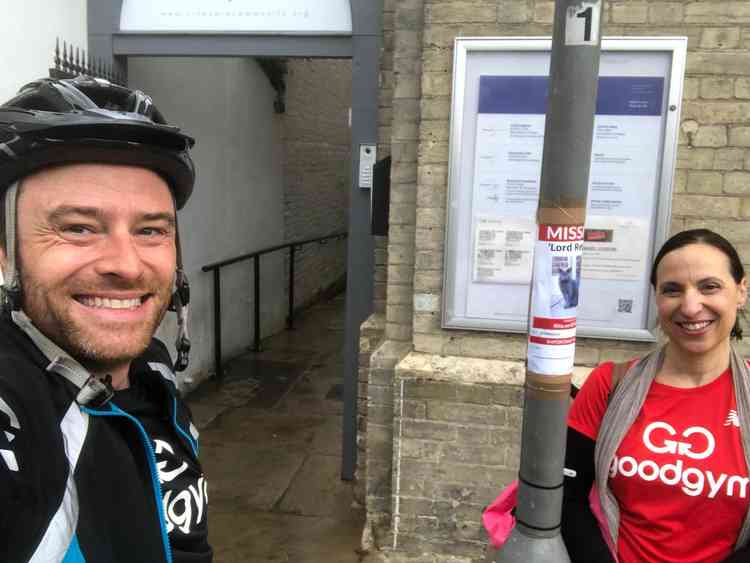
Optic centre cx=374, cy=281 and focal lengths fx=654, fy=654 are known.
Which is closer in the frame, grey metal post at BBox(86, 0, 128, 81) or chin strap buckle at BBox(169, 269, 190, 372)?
chin strap buckle at BBox(169, 269, 190, 372)

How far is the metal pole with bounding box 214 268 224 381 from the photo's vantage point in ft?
20.7

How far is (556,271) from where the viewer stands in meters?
1.71

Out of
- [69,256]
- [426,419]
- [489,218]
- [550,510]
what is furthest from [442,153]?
[69,256]

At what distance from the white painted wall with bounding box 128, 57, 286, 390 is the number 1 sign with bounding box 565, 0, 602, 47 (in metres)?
3.89

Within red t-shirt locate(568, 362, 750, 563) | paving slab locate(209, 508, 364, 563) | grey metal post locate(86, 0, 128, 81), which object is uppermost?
grey metal post locate(86, 0, 128, 81)

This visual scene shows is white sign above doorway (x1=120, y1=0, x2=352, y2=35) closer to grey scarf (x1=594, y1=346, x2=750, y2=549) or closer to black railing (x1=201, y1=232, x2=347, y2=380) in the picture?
black railing (x1=201, y1=232, x2=347, y2=380)

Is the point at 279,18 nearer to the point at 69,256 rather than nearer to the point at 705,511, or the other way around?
the point at 69,256

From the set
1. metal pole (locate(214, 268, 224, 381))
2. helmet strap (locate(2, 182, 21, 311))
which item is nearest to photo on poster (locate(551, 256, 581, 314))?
helmet strap (locate(2, 182, 21, 311))

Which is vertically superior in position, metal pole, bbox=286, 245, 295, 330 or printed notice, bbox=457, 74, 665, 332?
printed notice, bbox=457, 74, 665, 332

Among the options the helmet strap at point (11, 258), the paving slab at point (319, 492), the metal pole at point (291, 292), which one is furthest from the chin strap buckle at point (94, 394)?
the metal pole at point (291, 292)

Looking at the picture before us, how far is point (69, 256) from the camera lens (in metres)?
1.25

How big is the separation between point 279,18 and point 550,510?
338 cm

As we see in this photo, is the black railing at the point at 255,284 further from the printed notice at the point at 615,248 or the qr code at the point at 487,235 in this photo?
the printed notice at the point at 615,248

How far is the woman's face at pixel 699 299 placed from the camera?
1818 mm
